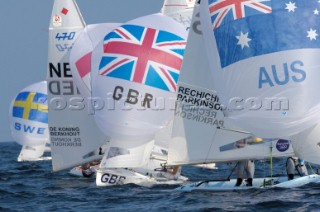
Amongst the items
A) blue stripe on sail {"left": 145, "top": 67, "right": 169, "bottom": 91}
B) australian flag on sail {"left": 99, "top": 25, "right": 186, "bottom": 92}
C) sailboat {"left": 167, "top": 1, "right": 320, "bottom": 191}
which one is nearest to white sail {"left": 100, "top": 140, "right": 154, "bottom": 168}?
blue stripe on sail {"left": 145, "top": 67, "right": 169, "bottom": 91}

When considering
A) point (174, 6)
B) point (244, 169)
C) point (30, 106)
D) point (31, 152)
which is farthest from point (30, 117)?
point (244, 169)

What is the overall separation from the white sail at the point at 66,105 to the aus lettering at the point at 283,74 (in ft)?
30.5

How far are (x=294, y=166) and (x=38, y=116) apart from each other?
27.7 metres

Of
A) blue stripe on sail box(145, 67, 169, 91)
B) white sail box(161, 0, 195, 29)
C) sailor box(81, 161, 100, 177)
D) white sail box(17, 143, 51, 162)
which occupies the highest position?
white sail box(161, 0, 195, 29)

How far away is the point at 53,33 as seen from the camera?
32.1 meters

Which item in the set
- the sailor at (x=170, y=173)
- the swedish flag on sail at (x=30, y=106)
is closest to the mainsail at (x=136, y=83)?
the sailor at (x=170, y=173)

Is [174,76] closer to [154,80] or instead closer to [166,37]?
[154,80]

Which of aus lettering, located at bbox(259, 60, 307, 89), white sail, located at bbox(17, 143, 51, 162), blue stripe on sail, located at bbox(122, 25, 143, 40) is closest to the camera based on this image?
aus lettering, located at bbox(259, 60, 307, 89)

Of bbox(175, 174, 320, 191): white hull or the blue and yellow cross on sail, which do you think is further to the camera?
the blue and yellow cross on sail

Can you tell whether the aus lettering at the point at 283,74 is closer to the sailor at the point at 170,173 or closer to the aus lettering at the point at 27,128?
the sailor at the point at 170,173

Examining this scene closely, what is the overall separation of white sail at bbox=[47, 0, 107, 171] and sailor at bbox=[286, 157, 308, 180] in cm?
815

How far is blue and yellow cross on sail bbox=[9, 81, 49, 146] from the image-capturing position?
4909 cm

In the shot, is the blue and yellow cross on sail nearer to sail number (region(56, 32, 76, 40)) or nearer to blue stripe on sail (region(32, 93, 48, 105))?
blue stripe on sail (region(32, 93, 48, 105))

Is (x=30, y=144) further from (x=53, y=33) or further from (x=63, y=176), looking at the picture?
(x=53, y=33)
